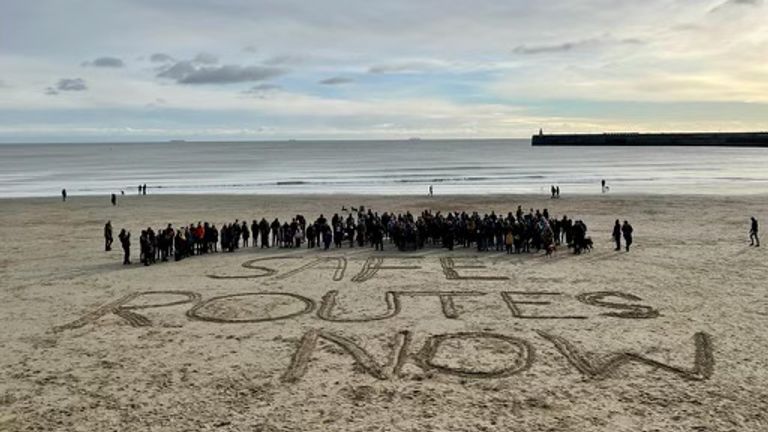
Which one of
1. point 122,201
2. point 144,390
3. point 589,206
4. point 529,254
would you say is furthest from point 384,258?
point 122,201

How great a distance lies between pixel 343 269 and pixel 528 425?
13.2 m

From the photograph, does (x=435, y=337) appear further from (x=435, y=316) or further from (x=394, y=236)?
(x=394, y=236)

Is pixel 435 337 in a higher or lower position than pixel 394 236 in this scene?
lower

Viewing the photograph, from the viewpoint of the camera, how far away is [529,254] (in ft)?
84.4

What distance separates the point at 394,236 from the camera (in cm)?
2700

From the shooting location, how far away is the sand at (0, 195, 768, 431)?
1091 centimetres

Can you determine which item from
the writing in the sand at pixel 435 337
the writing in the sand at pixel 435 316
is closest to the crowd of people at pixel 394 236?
the writing in the sand at pixel 435 316

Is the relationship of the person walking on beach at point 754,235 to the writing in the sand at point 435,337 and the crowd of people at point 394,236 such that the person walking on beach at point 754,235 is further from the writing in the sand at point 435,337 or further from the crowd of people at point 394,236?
the writing in the sand at point 435,337

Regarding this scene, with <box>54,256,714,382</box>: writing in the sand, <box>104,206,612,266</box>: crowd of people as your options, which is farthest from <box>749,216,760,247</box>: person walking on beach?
<box>54,256,714,382</box>: writing in the sand

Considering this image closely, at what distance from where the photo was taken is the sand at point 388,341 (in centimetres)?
1091

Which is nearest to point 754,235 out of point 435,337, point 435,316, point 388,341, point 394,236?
point 394,236

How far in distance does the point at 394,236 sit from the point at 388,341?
41.5 feet

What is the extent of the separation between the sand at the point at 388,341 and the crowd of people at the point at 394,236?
0.95 meters

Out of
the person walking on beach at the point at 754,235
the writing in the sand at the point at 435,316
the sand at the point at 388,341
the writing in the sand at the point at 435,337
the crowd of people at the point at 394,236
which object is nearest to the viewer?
the sand at the point at 388,341
